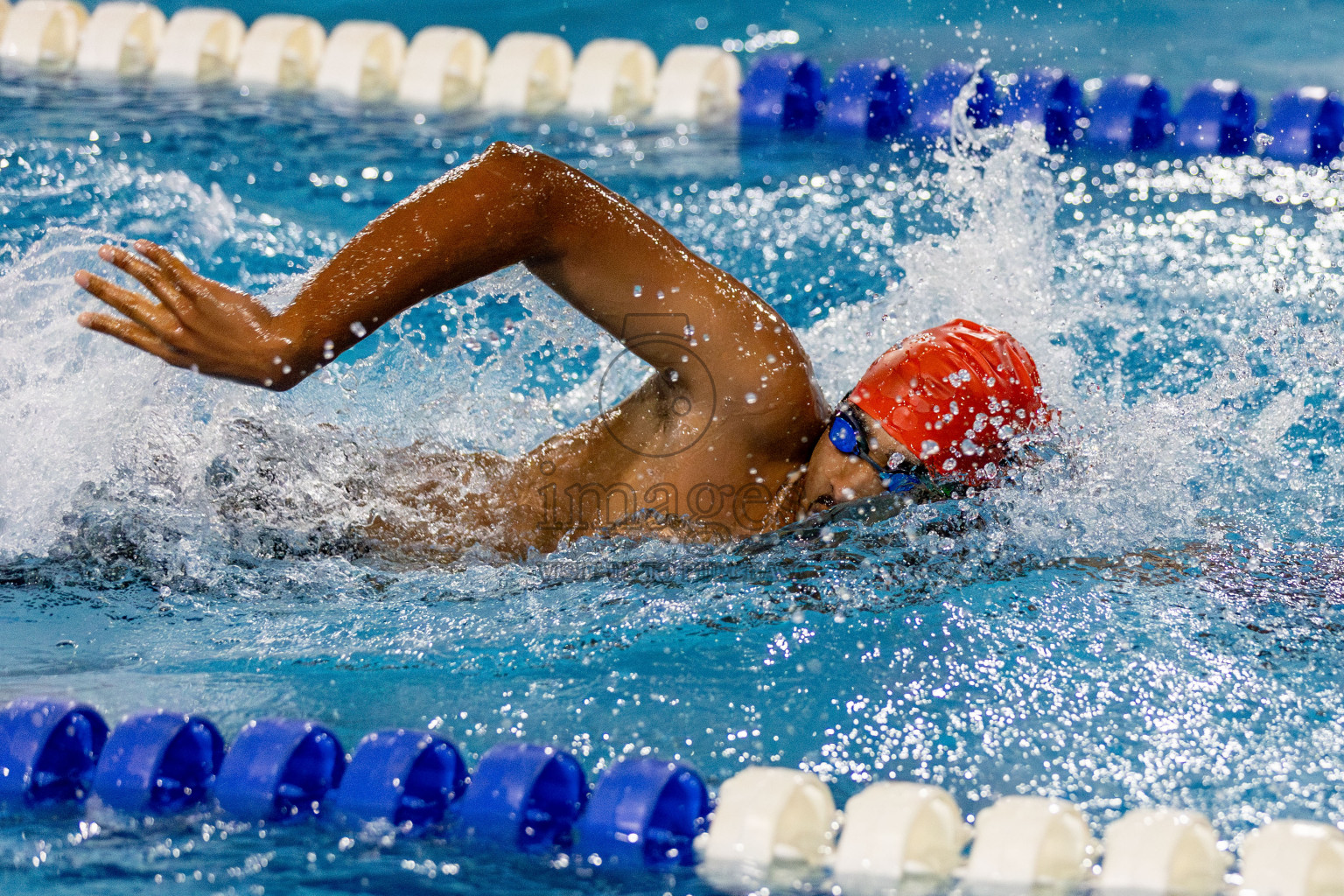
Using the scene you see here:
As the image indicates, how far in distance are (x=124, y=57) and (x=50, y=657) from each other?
390 cm

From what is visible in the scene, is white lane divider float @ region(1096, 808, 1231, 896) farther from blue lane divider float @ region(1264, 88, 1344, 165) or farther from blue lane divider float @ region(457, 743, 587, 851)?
blue lane divider float @ region(1264, 88, 1344, 165)

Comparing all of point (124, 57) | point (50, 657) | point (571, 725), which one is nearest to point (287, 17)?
point (124, 57)

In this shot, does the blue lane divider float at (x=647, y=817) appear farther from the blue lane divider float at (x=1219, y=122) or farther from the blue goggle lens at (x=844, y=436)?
the blue lane divider float at (x=1219, y=122)

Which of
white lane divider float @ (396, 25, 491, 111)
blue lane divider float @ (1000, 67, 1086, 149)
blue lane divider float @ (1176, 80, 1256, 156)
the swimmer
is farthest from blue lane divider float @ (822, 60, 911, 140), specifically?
the swimmer

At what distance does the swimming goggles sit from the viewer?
7.19 feet

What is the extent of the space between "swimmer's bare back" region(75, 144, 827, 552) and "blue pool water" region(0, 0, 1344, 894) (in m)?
0.10

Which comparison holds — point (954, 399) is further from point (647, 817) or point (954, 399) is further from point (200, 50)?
point (200, 50)

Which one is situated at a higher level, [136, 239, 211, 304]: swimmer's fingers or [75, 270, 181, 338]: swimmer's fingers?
[136, 239, 211, 304]: swimmer's fingers

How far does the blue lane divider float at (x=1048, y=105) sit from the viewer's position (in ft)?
15.3

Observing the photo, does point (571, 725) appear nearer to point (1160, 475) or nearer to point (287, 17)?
point (1160, 475)

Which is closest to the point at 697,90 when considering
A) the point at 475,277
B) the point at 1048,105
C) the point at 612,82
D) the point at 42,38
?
the point at 612,82

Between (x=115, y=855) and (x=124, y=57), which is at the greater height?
(x=124, y=57)

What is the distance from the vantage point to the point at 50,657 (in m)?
2.14

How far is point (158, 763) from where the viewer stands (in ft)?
5.94
